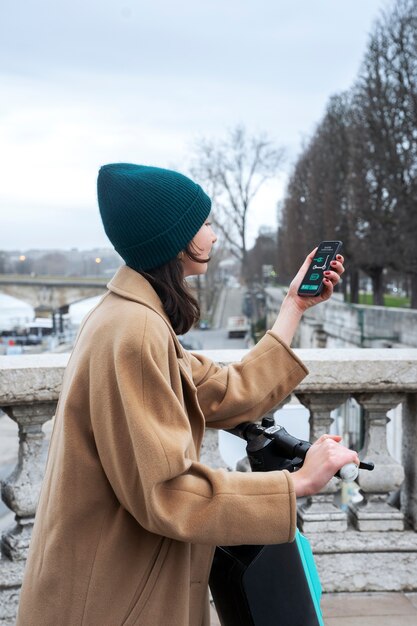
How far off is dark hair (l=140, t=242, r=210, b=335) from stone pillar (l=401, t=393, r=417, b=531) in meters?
1.78

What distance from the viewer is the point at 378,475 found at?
10.3 ft

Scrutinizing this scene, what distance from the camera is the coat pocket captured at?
5.15 ft

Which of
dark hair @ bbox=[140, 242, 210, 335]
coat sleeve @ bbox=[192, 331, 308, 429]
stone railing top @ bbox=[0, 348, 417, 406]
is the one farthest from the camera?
stone railing top @ bbox=[0, 348, 417, 406]

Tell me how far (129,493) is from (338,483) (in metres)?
1.80

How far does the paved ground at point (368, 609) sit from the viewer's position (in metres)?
2.86

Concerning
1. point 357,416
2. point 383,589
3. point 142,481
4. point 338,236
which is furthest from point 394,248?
point 142,481

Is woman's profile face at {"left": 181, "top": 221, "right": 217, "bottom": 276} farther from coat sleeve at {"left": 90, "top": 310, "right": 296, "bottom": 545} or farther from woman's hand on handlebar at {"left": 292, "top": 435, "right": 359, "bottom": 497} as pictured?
woman's hand on handlebar at {"left": 292, "top": 435, "right": 359, "bottom": 497}

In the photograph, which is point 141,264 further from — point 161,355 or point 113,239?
point 161,355

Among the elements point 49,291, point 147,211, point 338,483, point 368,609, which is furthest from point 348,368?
point 49,291

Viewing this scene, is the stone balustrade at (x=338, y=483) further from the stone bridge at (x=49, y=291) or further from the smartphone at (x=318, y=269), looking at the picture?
the stone bridge at (x=49, y=291)

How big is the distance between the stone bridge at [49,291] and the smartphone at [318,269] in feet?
245

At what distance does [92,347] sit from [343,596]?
6.76ft

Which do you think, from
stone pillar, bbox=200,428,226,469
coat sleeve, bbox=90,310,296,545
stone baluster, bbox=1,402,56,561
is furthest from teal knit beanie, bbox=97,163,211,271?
stone pillar, bbox=200,428,226,469

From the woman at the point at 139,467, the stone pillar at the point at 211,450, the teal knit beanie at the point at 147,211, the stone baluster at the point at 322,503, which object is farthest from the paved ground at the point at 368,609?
the teal knit beanie at the point at 147,211
